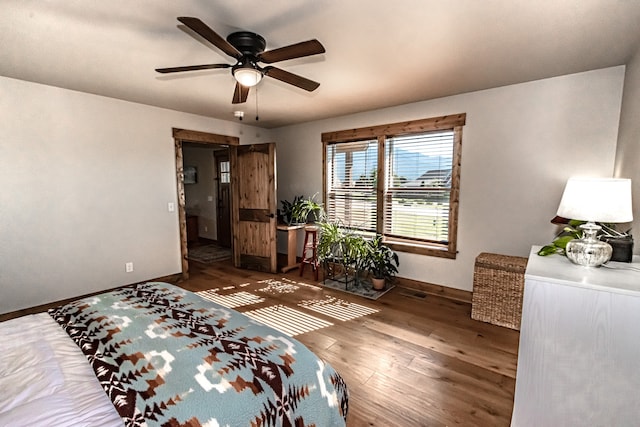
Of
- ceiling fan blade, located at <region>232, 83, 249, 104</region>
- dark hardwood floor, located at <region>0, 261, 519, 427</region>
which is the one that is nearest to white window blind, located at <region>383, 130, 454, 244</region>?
dark hardwood floor, located at <region>0, 261, 519, 427</region>

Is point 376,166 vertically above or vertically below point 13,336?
above

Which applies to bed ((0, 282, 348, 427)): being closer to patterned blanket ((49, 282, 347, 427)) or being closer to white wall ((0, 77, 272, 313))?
patterned blanket ((49, 282, 347, 427))

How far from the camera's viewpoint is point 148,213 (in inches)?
156

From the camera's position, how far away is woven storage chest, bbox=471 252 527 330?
2.80 metres

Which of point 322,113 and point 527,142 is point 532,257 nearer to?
point 527,142

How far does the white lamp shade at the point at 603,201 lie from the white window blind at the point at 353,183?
8.89 feet

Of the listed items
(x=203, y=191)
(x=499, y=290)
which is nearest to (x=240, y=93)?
(x=499, y=290)

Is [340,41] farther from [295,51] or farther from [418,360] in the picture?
[418,360]

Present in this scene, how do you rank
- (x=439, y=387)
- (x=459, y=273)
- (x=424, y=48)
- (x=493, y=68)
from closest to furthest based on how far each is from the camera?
(x=439, y=387) → (x=424, y=48) → (x=493, y=68) → (x=459, y=273)

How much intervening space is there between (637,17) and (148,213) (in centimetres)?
511

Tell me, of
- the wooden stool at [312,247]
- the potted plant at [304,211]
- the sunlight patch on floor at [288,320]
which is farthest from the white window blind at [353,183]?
the sunlight patch on floor at [288,320]

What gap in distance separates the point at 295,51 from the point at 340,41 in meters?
0.55

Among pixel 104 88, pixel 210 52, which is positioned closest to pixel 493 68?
pixel 210 52

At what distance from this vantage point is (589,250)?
1599 millimetres
